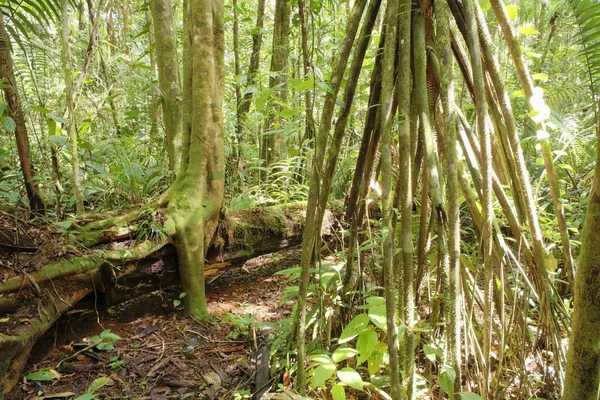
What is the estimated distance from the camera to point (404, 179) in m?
1.49

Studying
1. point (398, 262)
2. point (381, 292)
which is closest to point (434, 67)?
point (398, 262)

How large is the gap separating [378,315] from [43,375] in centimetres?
202

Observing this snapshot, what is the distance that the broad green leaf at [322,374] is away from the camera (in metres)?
1.41

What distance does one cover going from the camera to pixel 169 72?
402 centimetres

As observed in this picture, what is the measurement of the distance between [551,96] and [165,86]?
4.28 metres

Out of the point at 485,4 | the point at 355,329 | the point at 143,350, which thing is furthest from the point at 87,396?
the point at 485,4

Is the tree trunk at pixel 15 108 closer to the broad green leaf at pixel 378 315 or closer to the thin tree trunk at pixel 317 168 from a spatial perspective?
the thin tree trunk at pixel 317 168

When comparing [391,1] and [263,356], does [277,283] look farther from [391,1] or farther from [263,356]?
[391,1]

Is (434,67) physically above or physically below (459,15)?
below

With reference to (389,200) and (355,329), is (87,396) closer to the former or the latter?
(355,329)

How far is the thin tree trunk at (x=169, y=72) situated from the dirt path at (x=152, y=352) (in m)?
1.49

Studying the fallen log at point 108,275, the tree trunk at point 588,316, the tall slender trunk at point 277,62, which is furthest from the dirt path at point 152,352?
the tall slender trunk at point 277,62

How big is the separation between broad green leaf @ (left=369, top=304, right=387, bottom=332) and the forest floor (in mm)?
1040

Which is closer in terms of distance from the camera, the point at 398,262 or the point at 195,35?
the point at 398,262
